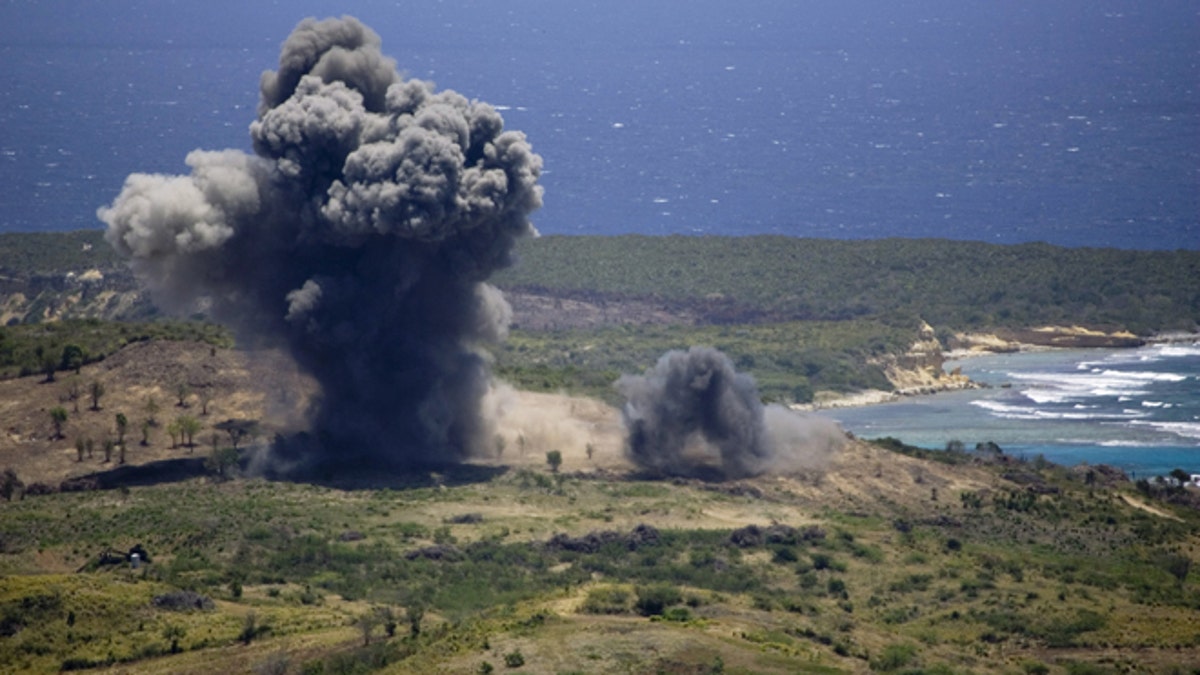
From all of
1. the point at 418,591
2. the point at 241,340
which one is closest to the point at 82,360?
the point at 241,340

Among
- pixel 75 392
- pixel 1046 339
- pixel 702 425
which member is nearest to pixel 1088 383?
pixel 1046 339

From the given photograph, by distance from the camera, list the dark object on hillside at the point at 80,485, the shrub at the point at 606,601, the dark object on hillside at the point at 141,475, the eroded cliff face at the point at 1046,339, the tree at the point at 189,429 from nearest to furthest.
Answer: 1. the shrub at the point at 606,601
2. the dark object on hillside at the point at 80,485
3. the dark object on hillside at the point at 141,475
4. the tree at the point at 189,429
5. the eroded cliff face at the point at 1046,339

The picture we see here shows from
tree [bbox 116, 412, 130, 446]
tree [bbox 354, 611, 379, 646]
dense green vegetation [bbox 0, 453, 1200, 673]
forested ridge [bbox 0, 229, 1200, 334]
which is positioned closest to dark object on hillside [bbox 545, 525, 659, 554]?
dense green vegetation [bbox 0, 453, 1200, 673]

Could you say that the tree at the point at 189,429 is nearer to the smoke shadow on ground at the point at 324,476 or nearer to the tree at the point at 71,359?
the smoke shadow on ground at the point at 324,476

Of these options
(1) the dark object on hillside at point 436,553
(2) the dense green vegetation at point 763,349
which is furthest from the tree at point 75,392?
(2) the dense green vegetation at point 763,349

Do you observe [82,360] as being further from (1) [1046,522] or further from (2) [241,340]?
(1) [1046,522]

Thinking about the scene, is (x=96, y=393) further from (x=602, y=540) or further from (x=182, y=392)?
(x=602, y=540)
